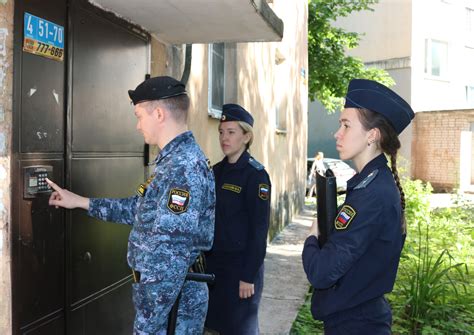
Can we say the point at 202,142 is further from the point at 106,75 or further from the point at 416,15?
the point at 416,15

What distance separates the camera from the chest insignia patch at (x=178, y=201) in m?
1.97

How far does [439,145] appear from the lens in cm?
2078

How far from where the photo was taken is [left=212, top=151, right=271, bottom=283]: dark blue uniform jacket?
10.0ft

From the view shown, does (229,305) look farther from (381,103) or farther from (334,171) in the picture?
(334,171)

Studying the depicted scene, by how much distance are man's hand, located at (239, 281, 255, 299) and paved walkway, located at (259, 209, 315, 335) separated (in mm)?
1281

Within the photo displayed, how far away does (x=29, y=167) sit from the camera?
227 centimetres

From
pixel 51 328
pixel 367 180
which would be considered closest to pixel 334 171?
pixel 51 328

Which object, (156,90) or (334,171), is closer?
(156,90)

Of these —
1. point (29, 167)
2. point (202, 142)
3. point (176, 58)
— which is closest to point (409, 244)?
point (202, 142)

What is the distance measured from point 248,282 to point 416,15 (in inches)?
827

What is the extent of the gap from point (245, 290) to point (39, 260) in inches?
48.6

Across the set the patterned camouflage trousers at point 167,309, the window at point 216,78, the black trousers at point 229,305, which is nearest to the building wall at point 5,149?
the patterned camouflage trousers at point 167,309

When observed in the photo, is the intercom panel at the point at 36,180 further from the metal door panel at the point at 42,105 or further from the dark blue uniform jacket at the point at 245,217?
the dark blue uniform jacket at the point at 245,217

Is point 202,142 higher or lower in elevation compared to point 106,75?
lower
